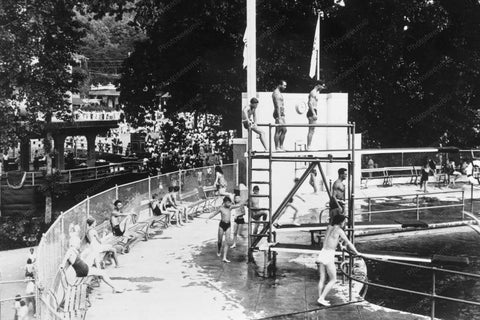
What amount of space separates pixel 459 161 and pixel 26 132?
905 inches

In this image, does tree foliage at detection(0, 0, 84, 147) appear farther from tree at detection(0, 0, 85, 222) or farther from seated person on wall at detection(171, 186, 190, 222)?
seated person on wall at detection(171, 186, 190, 222)

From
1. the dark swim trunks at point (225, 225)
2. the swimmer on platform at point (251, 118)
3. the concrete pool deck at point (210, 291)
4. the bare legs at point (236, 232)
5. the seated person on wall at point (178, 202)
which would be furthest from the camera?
the seated person on wall at point (178, 202)

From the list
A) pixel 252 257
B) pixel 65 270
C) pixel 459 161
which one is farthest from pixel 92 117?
pixel 65 270

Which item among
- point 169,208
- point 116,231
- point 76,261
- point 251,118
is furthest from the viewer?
point 169,208

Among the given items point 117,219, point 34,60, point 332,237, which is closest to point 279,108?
point 117,219

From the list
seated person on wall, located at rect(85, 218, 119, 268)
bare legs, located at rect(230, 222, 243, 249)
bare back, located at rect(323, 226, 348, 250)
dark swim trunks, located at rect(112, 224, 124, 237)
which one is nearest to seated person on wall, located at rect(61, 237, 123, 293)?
seated person on wall, located at rect(85, 218, 119, 268)

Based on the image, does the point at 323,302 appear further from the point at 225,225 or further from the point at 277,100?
the point at 277,100

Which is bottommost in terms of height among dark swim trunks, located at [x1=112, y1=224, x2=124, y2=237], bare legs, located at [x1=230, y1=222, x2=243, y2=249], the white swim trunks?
bare legs, located at [x1=230, y1=222, x2=243, y2=249]

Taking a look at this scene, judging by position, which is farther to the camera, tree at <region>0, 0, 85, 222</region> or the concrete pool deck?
tree at <region>0, 0, 85, 222</region>

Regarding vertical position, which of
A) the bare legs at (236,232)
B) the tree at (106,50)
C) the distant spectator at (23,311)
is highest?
the tree at (106,50)

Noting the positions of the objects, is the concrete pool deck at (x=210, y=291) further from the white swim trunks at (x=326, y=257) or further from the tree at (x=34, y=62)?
the tree at (x=34, y=62)

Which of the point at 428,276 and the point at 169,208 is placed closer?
the point at 428,276

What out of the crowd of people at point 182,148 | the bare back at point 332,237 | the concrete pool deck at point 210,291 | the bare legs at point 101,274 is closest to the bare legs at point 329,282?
the concrete pool deck at point 210,291

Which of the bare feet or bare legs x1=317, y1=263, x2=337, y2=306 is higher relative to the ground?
bare legs x1=317, y1=263, x2=337, y2=306
